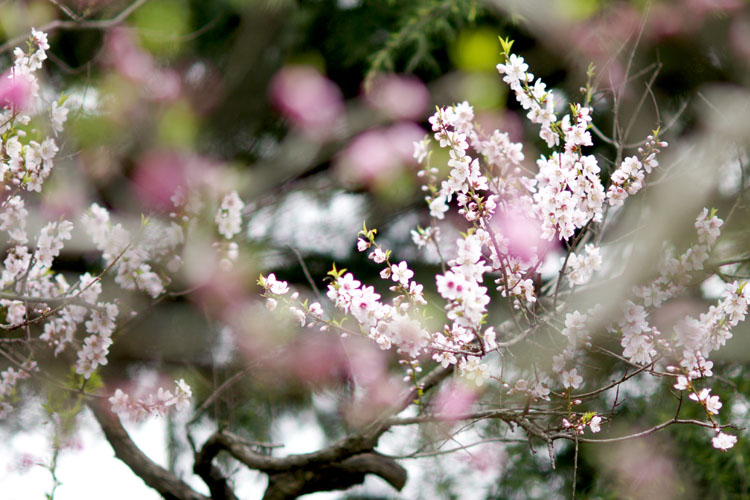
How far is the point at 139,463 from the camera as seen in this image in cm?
179

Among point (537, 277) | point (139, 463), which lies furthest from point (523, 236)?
point (139, 463)

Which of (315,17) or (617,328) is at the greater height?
(315,17)

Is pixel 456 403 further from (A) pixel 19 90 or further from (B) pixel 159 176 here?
(B) pixel 159 176

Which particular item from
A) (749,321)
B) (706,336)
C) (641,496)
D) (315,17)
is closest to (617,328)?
(706,336)

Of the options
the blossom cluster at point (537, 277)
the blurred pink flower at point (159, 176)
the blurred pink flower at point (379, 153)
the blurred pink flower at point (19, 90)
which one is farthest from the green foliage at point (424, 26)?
the blurred pink flower at point (19, 90)

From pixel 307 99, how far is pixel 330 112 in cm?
10

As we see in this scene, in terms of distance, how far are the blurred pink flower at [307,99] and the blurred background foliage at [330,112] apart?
1 cm

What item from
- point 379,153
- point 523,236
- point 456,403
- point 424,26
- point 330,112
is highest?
point 330,112

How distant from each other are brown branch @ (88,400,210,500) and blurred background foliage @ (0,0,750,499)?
0.79ft

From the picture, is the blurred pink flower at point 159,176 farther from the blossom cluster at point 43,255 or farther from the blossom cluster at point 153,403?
the blossom cluster at point 153,403

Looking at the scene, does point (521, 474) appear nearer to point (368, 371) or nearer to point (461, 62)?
point (368, 371)

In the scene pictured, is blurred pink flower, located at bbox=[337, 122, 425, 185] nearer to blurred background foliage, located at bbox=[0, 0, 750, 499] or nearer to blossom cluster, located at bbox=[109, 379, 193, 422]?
blurred background foliage, located at bbox=[0, 0, 750, 499]

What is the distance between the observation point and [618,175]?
1182mm

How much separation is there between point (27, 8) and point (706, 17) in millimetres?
2152
